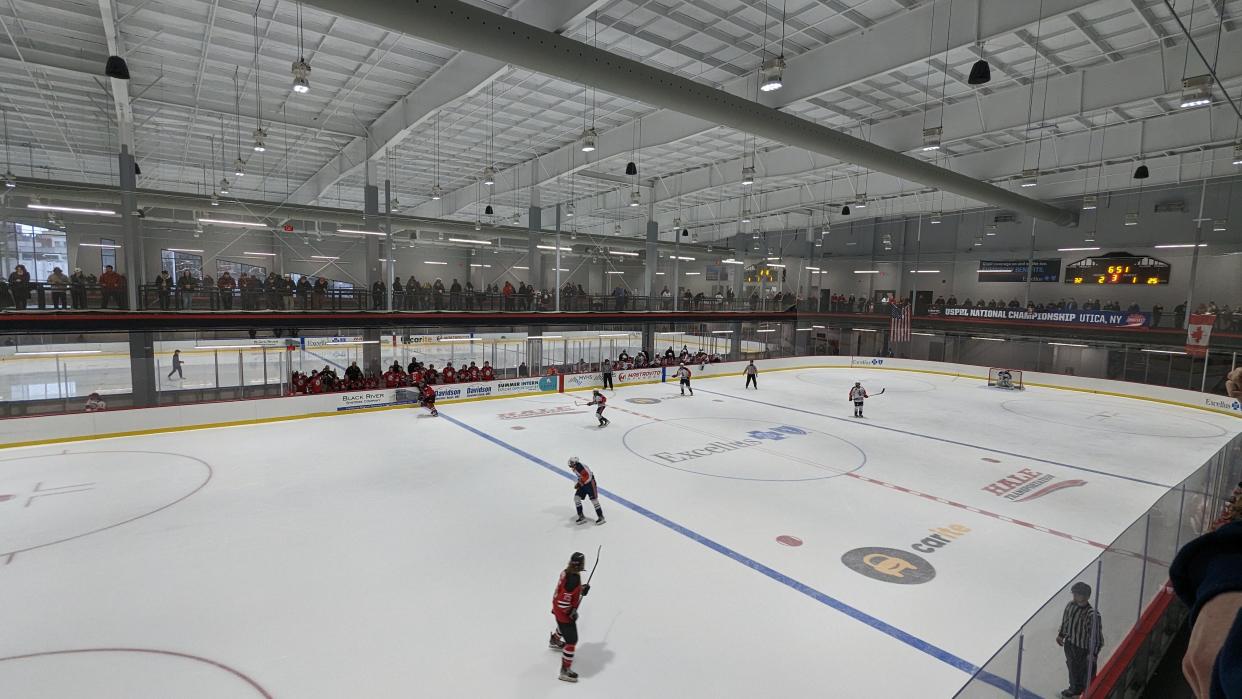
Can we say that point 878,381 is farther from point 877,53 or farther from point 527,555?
point 527,555

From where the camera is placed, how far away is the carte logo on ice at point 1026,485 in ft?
40.8

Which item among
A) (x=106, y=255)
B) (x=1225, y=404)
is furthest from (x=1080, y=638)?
(x=106, y=255)

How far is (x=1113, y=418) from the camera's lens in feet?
70.5

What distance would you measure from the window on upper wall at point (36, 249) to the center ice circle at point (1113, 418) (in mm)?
42840

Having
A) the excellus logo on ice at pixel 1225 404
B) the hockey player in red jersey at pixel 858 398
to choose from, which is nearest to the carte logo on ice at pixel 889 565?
the hockey player in red jersey at pixel 858 398

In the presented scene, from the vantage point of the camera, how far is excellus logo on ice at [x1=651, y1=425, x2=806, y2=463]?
588 inches

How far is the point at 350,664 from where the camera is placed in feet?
20.9

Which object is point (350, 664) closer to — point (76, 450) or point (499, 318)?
point (76, 450)

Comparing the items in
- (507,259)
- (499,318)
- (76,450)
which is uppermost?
(507,259)

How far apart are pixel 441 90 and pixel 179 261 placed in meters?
24.9

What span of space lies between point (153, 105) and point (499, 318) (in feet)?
45.7

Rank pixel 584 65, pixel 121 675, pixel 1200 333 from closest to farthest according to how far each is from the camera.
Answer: pixel 121 675, pixel 584 65, pixel 1200 333

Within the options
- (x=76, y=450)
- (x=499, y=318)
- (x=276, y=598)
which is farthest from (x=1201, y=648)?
(x=499, y=318)

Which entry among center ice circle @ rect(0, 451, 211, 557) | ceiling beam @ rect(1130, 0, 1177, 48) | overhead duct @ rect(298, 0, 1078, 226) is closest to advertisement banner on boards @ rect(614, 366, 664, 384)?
overhead duct @ rect(298, 0, 1078, 226)
